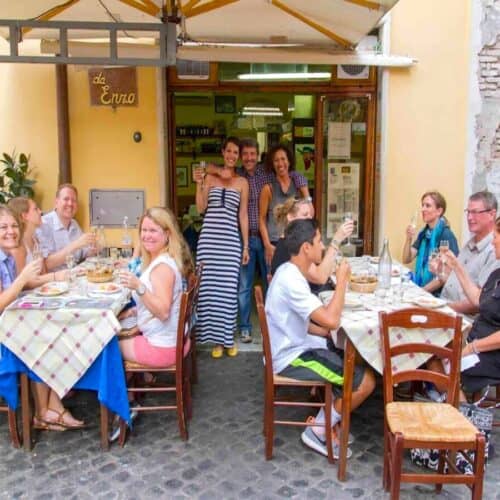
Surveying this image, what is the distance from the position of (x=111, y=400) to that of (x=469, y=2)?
4848mm

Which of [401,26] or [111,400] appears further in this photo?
[401,26]

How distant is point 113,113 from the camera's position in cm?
566

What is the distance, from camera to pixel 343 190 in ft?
20.0

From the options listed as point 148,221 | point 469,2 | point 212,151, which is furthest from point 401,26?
point 212,151

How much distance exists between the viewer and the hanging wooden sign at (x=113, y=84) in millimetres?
5578

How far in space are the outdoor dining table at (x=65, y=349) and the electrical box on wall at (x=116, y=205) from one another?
2.47m

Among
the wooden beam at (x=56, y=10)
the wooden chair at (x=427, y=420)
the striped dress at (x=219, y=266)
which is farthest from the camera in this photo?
the striped dress at (x=219, y=266)

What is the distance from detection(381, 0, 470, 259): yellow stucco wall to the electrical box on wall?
2431 millimetres

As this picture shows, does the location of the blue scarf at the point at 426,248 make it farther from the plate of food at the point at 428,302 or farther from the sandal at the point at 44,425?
the sandal at the point at 44,425

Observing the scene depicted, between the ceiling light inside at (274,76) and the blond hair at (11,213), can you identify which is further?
the ceiling light inside at (274,76)

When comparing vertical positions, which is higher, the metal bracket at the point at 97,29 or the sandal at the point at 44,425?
the metal bracket at the point at 97,29

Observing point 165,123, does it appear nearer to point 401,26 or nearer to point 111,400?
point 401,26

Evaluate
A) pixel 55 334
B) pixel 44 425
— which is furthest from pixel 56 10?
pixel 44 425

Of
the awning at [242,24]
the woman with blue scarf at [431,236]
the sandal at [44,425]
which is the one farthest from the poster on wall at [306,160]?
the sandal at [44,425]
